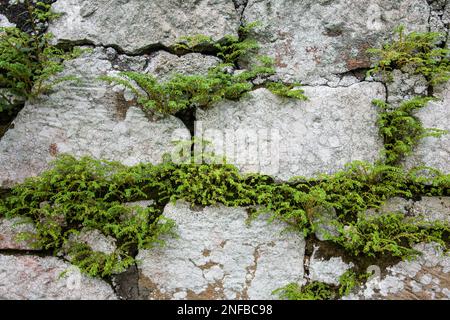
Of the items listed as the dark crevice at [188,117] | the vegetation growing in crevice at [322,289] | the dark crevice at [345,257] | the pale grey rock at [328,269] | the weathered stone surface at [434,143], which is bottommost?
the vegetation growing in crevice at [322,289]

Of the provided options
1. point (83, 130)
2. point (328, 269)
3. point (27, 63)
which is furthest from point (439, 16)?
point (27, 63)

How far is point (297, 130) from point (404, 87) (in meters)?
0.97

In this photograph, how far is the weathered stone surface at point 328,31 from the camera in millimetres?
3307

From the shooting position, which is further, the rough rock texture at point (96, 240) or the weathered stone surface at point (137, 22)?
the weathered stone surface at point (137, 22)

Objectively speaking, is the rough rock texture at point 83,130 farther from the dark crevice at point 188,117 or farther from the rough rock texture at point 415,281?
the rough rock texture at point 415,281

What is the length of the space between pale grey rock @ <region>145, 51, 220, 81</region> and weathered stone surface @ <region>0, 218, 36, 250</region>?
1.52m

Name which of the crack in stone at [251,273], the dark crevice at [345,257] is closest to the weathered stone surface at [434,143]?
the dark crevice at [345,257]

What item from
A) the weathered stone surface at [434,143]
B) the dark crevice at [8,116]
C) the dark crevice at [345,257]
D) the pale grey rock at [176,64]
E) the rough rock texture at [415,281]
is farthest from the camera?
the pale grey rock at [176,64]

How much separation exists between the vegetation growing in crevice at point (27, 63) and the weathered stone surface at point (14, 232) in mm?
915

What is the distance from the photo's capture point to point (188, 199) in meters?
2.96

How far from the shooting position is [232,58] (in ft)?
11.1

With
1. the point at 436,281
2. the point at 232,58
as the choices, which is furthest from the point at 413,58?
the point at 436,281

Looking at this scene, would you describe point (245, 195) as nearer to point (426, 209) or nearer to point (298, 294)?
point (298, 294)

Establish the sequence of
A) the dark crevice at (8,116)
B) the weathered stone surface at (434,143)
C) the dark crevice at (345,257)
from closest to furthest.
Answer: the dark crevice at (345,257)
the weathered stone surface at (434,143)
the dark crevice at (8,116)
